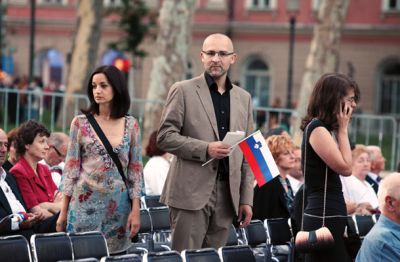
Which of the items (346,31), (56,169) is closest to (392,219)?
(56,169)

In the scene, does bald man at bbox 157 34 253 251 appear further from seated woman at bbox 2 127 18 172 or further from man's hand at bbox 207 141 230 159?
seated woman at bbox 2 127 18 172

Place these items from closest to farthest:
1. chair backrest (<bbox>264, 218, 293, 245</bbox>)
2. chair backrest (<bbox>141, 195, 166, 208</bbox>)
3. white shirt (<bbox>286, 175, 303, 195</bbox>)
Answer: chair backrest (<bbox>264, 218, 293, 245</bbox>), chair backrest (<bbox>141, 195, 166, 208</bbox>), white shirt (<bbox>286, 175, 303, 195</bbox>)

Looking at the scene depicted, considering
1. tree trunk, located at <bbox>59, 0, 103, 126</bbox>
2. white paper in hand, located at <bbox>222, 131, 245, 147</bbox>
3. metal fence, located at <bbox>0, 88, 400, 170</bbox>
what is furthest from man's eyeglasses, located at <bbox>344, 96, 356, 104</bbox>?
tree trunk, located at <bbox>59, 0, 103, 126</bbox>

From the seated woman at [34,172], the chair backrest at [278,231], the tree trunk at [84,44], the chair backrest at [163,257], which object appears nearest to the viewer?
the chair backrest at [163,257]

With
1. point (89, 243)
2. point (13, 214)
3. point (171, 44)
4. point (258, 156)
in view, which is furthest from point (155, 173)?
point (171, 44)

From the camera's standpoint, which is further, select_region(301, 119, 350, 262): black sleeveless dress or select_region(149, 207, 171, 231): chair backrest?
select_region(149, 207, 171, 231): chair backrest

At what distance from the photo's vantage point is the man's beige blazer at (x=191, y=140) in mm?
8844

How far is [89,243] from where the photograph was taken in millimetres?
8680

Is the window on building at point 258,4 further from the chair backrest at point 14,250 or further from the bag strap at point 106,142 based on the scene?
the chair backrest at point 14,250

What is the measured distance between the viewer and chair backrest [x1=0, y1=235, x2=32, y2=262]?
853 cm

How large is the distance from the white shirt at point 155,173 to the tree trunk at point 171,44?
1281 cm

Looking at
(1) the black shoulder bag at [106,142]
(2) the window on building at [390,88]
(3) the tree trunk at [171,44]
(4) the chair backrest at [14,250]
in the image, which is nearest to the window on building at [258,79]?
(2) the window on building at [390,88]

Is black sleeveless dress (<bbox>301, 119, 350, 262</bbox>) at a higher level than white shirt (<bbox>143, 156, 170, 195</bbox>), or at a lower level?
higher

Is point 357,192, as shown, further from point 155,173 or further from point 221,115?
point 221,115
